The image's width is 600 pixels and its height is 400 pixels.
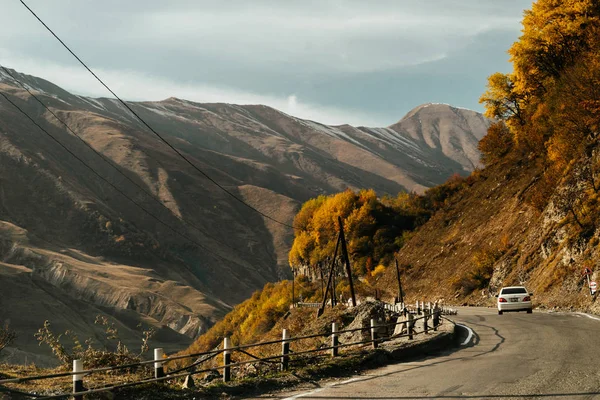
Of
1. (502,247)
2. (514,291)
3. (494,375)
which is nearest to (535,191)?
(502,247)

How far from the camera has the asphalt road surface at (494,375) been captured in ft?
32.8

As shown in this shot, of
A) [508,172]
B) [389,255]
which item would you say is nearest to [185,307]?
[389,255]

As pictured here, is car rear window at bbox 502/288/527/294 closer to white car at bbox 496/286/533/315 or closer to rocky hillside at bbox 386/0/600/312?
white car at bbox 496/286/533/315

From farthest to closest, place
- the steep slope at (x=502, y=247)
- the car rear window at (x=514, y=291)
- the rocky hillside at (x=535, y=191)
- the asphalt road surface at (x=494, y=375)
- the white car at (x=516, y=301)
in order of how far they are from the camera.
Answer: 1. the rocky hillside at (x=535, y=191)
2. the steep slope at (x=502, y=247)
3. the car rear window at (x=514, y=291)
4. the white car at (x=516, y=301)
5. the asphalt road surface at (x=494, y=375)

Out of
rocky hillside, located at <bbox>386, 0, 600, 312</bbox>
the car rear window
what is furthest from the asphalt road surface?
rocky hillside, located at <bbox>386, 0, 600, 312</bbox>

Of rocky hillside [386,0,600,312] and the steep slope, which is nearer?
the steep slope

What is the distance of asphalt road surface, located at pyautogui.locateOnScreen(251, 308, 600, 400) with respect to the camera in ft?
32.8

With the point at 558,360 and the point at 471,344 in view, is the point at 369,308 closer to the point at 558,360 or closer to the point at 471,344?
the point at 471,344

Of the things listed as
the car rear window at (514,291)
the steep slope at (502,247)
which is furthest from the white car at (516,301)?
the steep slope at (502,247)

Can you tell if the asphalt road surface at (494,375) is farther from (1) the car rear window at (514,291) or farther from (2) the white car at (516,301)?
(1) the car rear window at (514,291)

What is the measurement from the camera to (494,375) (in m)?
11.7

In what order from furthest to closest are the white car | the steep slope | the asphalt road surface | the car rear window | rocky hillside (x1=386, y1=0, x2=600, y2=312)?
rocky hillside (x1=386, y1=0, x2=600, y2=312), the steep slope, the car rear window, the white car, the asphalt road surface

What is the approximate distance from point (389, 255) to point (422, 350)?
80551mm

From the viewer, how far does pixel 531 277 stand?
44.2m
